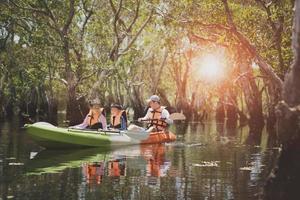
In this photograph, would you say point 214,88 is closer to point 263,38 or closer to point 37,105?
point 37,105

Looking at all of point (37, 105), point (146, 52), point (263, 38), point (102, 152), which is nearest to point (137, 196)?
point (102, 152)

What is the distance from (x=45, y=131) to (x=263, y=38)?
987 centimetres

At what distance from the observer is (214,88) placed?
40.9m

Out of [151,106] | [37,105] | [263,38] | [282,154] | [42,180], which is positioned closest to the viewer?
[282,154]

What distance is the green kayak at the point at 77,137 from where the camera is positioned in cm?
1477

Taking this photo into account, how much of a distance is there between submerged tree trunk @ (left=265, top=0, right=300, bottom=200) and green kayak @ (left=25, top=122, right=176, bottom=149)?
8.70 meters

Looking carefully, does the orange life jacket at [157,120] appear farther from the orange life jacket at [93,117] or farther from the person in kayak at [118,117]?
the orange life jacket at [93,117]

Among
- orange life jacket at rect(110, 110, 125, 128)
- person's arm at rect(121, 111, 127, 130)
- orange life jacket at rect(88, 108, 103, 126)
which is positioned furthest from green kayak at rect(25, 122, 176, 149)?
orange life jacket at rect(110, 110, 125, 128)

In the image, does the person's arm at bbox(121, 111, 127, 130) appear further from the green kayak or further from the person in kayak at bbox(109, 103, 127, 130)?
the green kayak

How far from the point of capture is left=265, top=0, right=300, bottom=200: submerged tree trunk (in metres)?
7.12

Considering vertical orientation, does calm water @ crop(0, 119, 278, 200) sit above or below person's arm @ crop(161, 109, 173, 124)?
below

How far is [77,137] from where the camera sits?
15.4 meters

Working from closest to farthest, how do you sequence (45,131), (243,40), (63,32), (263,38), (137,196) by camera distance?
(137,196) → (45,131) → (243,40) → (263,38) → (63,32)

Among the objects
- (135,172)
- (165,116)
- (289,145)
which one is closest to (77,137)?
(165,116)
